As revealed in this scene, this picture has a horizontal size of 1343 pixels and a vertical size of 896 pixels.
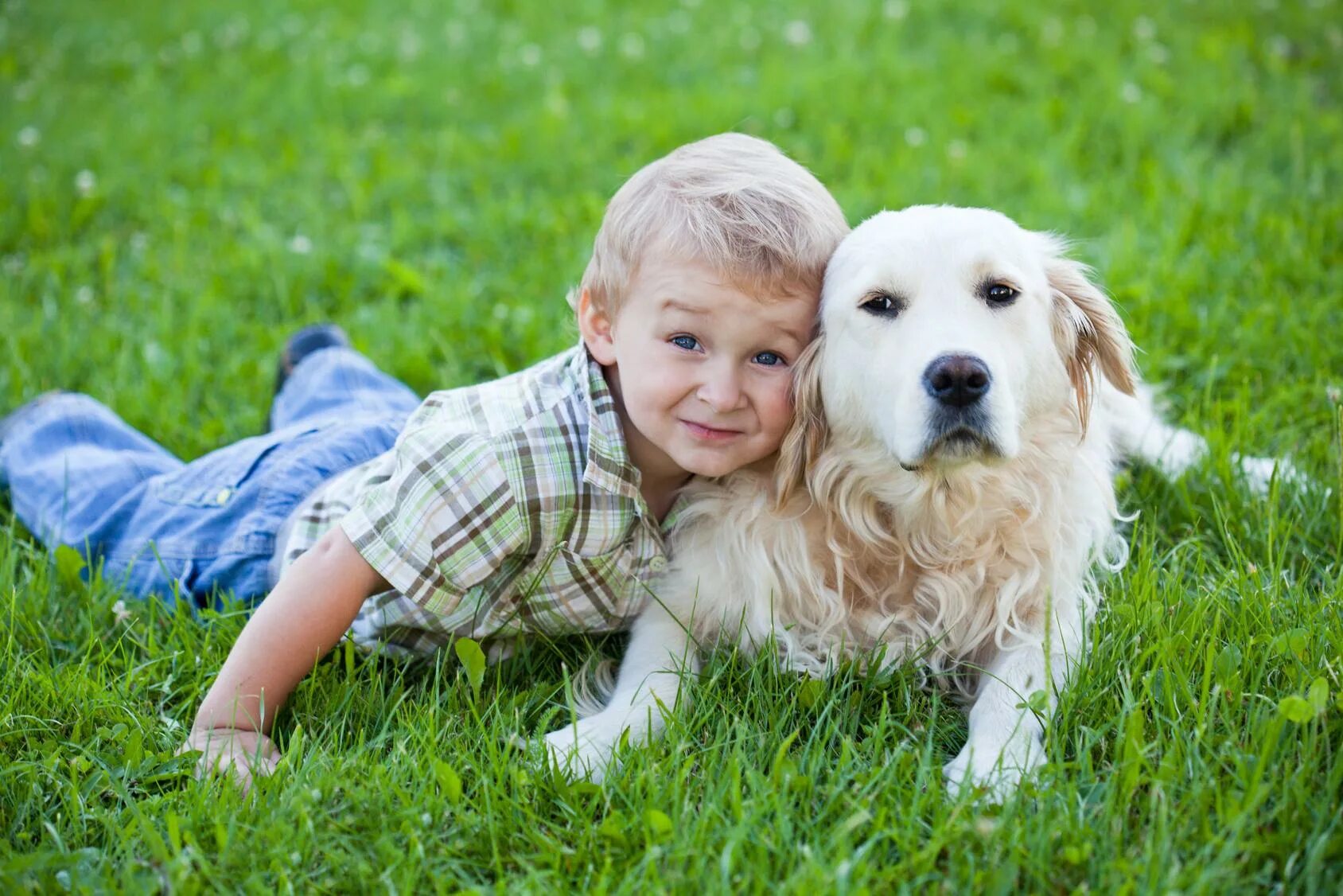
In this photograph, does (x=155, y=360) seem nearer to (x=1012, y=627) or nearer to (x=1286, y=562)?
(x=1012, y=627)

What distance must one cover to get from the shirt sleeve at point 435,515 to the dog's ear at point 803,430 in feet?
1.98

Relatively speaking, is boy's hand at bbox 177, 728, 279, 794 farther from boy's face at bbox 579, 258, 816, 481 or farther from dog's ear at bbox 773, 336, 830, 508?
dog's ear at bbox 773, 336, 830, 508

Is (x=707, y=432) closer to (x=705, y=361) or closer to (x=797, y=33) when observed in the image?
(x=705, y=361)

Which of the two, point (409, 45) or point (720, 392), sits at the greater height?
point (409, 45)

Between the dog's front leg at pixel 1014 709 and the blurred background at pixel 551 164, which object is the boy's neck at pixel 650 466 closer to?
the dog's front leg at pixel 1014 709

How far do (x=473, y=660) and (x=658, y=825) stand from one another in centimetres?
70

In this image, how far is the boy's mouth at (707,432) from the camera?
8.61 feet

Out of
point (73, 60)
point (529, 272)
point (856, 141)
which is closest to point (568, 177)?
point (529, 272)

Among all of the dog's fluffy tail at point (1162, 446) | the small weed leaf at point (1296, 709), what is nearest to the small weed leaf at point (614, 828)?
the small weed leaf at point (1296, 709)

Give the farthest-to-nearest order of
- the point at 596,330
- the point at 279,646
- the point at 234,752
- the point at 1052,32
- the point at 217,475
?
the point at 1052,32, the point at 217,475, the point at 596,330, the point at 279,646, the point at 234,752

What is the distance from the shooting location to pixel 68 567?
317cm

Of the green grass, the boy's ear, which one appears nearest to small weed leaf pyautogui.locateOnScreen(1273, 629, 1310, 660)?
the green grass

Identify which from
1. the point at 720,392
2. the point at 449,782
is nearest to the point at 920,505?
the point at 720,392

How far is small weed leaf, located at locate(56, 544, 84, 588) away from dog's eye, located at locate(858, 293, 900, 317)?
2.18m
